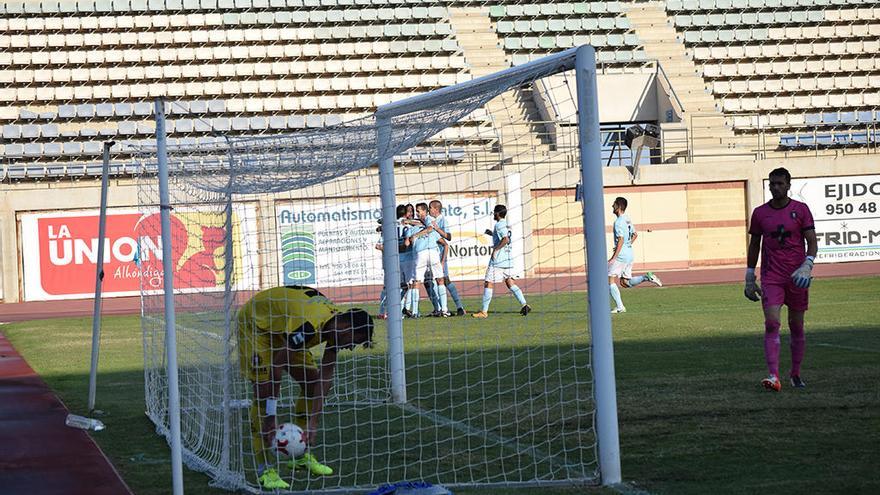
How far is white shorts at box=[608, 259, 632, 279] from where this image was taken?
18969mm

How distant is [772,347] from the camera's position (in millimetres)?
9867

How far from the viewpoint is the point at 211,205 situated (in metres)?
9.12

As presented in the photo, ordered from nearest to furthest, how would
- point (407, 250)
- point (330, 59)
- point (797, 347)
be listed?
1. point (797, 347)
2. point (407, 250)
3. point (330, 59)

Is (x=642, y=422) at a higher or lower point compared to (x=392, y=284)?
lower

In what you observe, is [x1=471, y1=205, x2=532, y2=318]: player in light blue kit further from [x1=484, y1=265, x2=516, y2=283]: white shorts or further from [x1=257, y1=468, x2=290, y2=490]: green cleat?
[x1=257, y1=468, x2=290, y2=490]: green cleat

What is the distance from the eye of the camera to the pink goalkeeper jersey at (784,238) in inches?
394

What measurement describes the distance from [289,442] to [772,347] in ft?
15.1

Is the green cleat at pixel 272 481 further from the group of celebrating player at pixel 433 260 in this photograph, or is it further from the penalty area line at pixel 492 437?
the group of celebrating player at pixel 433 260

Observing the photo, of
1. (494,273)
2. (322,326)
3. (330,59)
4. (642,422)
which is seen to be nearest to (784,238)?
(642,422)

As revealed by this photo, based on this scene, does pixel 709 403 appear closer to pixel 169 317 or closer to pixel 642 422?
pixel 642 422

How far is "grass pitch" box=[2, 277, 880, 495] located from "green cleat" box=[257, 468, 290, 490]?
0.88 ft

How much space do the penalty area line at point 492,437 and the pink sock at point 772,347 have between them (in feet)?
9.03

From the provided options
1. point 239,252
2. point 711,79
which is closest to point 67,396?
point 239,252

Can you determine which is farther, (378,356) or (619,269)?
(619,269)
